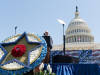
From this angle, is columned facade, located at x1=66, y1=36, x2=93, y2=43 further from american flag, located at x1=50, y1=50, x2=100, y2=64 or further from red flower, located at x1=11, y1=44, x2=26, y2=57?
red flower, located at x1=11, y1=44, x2=26, y2=57

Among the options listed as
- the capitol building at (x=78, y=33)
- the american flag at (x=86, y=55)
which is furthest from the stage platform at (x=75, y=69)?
the capitol building at (x=78, y=33)

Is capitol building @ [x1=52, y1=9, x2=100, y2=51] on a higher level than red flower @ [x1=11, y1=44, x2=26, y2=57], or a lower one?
higher

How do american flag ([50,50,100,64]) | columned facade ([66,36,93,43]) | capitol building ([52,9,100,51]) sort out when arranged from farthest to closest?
capitol building ([52,9,100,51]), columned facade ([66,36,93,43]), american flag ([50,50,100,64])

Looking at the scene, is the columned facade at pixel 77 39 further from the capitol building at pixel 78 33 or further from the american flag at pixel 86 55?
the american flag at pixel 86 55

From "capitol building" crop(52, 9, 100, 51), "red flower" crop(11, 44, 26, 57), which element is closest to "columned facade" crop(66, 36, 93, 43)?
"capitol building" crop(52, 9, 100, 51)

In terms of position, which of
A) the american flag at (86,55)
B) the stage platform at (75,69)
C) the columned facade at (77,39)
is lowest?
the stage platform at (75,69)

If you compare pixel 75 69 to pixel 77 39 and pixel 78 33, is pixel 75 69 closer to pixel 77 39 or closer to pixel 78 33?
pixel 77 39

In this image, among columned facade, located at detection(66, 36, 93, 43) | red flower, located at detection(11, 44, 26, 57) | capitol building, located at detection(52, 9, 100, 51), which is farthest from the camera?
capitol building, located at detection(52, 9, 100, 51)

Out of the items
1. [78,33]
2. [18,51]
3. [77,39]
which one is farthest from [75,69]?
[78,33]

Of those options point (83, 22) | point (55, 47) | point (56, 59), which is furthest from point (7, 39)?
point (83, 22)

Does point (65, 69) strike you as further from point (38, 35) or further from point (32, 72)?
point (38, 35)

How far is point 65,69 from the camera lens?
9.66 m

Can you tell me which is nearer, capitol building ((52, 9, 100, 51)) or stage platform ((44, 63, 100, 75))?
stage platform ((44, 63, 100, 75))

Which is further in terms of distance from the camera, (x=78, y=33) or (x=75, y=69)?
(x=78, y=33)
